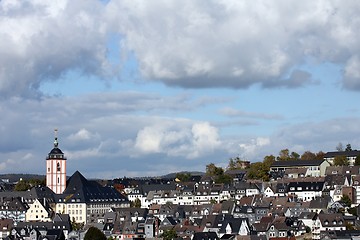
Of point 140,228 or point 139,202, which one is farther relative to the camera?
point 139,202

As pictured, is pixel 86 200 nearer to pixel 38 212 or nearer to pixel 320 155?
pixel 38 212

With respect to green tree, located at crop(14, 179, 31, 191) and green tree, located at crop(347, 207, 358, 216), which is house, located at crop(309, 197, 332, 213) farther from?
green tree, located at crop(14, 179, 31, 191)

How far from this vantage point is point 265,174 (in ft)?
470

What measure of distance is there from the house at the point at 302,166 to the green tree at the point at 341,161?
1609 mm

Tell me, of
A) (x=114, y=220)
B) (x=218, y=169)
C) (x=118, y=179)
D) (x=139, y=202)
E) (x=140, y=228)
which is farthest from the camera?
(x=118, y=179)

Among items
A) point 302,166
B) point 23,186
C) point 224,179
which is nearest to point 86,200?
point 224,179

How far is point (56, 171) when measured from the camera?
136000 mm

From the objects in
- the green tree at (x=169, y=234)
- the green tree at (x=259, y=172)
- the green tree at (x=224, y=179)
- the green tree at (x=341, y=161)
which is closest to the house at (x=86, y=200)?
the green tree at (x=224, y=179)

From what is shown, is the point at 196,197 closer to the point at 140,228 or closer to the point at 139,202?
the point at 139,202

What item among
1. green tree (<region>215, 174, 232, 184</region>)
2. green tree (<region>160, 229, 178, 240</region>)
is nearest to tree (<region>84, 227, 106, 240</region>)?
green tree (<region>160, 229, 178, 240</region>)

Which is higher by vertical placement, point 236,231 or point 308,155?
point 308,155

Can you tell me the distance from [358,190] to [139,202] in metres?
35.7

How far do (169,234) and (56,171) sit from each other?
37221mm

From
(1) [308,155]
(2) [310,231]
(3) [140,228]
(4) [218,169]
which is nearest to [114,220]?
(3) [140,228]
